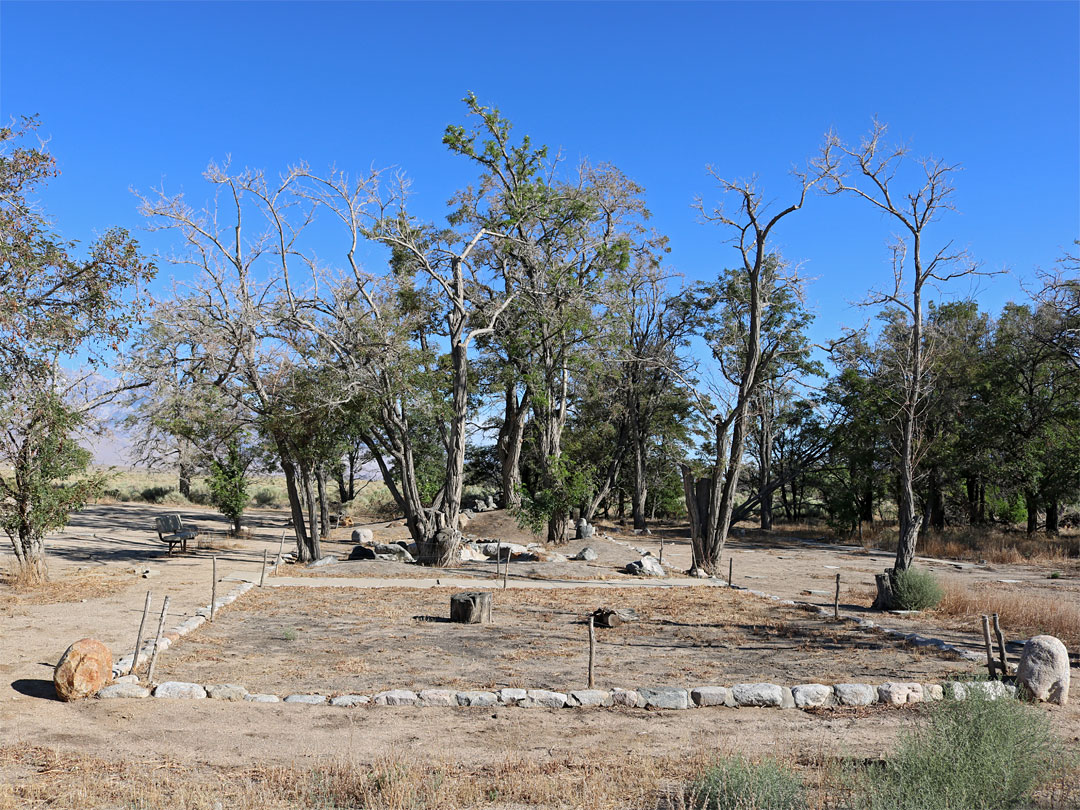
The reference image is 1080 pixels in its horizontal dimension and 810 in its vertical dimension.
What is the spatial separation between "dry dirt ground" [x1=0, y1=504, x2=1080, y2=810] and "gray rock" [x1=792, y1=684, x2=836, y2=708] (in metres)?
0.28

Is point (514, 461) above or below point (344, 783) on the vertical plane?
above

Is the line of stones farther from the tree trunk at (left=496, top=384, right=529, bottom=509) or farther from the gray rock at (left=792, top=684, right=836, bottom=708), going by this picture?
the tree trunk at (left=496, top=384, right=529, bottom=509)

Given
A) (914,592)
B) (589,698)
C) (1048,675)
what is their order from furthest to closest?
(914,592), (1048,675), (589,698)

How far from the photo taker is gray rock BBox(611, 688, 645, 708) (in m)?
8.30

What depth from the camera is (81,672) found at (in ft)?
26.5

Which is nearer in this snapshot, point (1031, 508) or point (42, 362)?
point (42, 362)

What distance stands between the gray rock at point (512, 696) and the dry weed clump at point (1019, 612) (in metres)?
7.63

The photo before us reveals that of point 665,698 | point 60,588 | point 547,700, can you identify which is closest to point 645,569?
point 665,698

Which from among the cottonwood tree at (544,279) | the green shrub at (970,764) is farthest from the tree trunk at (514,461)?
the green shrub at (970,764)

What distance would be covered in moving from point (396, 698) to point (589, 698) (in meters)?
1.97

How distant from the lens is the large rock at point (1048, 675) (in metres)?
8.52

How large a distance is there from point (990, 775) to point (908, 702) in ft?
10.5

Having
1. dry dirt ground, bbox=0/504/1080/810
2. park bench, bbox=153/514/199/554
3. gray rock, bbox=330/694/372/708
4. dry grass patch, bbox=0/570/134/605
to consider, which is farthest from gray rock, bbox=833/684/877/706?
park bench, bbox=153/514/199/554

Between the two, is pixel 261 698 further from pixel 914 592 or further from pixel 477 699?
pixel 914 592
